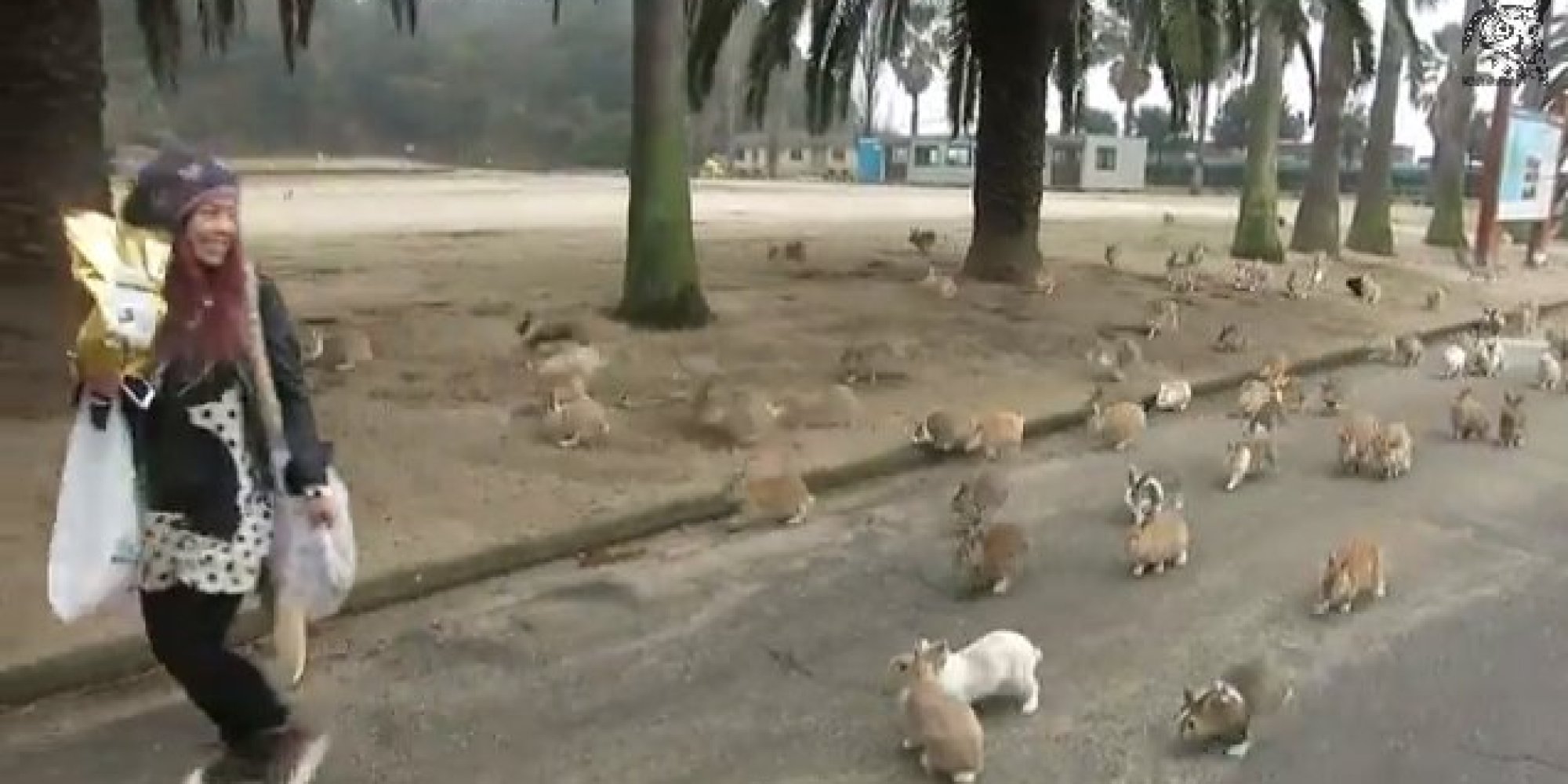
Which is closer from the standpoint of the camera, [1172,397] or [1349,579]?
[1349,579]

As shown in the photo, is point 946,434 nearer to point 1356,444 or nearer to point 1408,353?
point 1356,444

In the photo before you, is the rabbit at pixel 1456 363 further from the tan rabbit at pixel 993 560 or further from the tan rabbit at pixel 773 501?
the tan rabbit at pixel 993 560

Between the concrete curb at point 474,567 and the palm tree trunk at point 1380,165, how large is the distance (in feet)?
57.0

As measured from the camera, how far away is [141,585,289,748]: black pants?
4008mm

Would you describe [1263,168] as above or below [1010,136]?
below

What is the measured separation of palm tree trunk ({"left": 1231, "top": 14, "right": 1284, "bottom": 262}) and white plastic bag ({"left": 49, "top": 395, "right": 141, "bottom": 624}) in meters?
19.6

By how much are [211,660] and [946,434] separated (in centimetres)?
531

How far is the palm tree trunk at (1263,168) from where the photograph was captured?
72.2 ft

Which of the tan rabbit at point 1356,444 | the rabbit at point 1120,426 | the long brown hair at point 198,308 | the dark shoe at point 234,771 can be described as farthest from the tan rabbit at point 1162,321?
the long brown hair at point 198,308

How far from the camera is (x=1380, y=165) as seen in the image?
2733 cm

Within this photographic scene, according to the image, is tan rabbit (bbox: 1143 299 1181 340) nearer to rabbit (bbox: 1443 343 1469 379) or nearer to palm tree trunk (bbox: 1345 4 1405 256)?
rabbit (bbox: 1443 343 1469 379)

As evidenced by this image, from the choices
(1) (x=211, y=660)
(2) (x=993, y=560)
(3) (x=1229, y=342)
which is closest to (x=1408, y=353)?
(3) (x=1229, y=342)

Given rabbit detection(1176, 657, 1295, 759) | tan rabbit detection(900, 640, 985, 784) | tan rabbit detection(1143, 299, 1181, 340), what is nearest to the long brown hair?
tan rabbit detection(900, 640, 985, 784)

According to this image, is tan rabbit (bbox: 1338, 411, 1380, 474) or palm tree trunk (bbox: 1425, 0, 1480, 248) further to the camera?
palm tree trunk (bbox: 1425, 0, 1480, 248)
